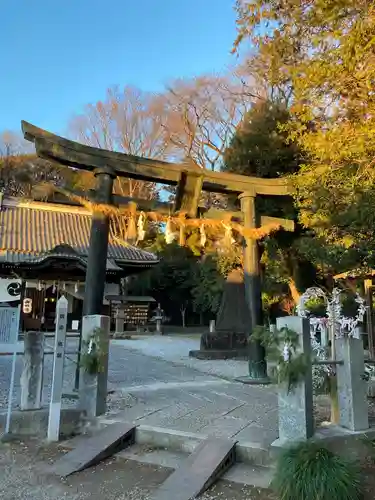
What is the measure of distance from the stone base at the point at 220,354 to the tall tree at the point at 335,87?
492 centimetres

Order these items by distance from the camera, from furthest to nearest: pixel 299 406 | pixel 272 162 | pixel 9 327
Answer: pixel 272 162 → pixel 9 327 → pixel 299 406

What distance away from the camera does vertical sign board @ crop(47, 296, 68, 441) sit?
4188 millimetres

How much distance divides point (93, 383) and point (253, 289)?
3.19m

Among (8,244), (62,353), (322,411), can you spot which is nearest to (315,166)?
(322,411)

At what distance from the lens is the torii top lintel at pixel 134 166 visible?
5648 millimetres

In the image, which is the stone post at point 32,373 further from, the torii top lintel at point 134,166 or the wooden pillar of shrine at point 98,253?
the torii top lintel at point 134,166

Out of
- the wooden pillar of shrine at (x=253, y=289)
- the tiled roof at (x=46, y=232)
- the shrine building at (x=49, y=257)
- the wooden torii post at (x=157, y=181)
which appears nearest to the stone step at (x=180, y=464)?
the wooden torii post at (x=157, y=181)

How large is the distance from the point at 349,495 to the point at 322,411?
2.19 m

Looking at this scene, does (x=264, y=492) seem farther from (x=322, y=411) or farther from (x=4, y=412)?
(x=4, y=412)

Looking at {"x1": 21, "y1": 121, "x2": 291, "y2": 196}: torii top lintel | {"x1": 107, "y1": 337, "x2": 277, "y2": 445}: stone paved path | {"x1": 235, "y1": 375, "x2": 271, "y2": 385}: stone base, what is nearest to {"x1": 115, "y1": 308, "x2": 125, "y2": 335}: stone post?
{"x1": 107, "y1": 337, "x2": 277, "y2": 445}: stone paved path

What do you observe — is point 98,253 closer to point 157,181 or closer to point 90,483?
point 157,181

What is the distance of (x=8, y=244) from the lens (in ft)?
54.7

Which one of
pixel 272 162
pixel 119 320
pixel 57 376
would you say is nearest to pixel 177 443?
pixel 57 376

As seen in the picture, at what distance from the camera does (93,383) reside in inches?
182
